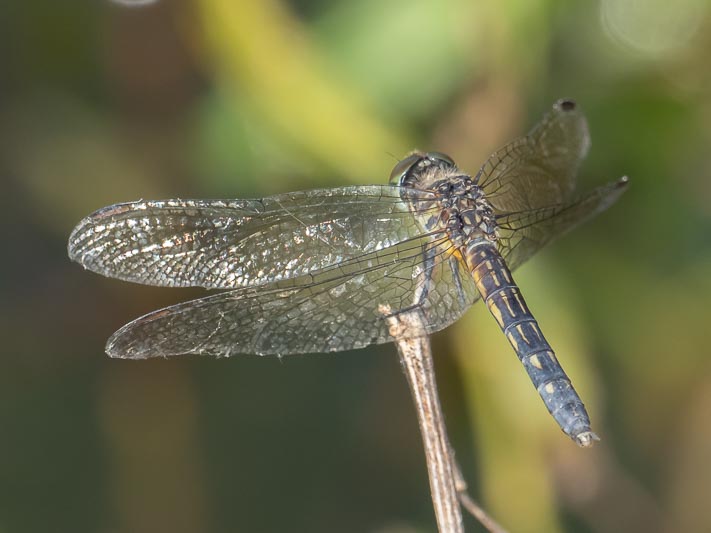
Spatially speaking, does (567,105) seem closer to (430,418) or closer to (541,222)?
(541,222)

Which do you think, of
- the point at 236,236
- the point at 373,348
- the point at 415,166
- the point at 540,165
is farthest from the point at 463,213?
the point at 373,348

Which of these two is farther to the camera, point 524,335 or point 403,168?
point 403,168

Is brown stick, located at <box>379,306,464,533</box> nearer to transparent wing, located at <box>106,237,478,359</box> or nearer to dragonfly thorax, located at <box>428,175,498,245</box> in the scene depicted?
transparent wing, located at <box>106,237,478,359</box>

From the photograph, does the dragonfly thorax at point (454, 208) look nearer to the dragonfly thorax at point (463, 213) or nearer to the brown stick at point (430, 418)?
the dragonfly thorax at point (463, 213)

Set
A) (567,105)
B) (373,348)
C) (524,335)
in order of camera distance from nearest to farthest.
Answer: (524,335)
(567,105)
(373,348)

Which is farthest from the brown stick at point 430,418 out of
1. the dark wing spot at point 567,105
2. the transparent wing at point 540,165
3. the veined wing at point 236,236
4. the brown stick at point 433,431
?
the dark wing spot at point 567,105

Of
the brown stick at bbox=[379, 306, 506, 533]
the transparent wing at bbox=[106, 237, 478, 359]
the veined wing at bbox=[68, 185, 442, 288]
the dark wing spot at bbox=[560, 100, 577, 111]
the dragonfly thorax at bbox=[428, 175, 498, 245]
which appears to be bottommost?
the brown stick at bbox=[379, 306, 506, 533]

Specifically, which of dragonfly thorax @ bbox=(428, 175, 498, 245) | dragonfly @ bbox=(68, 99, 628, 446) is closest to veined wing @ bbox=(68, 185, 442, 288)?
dragonfly @ bbox=(68, 99, 628, 446)
